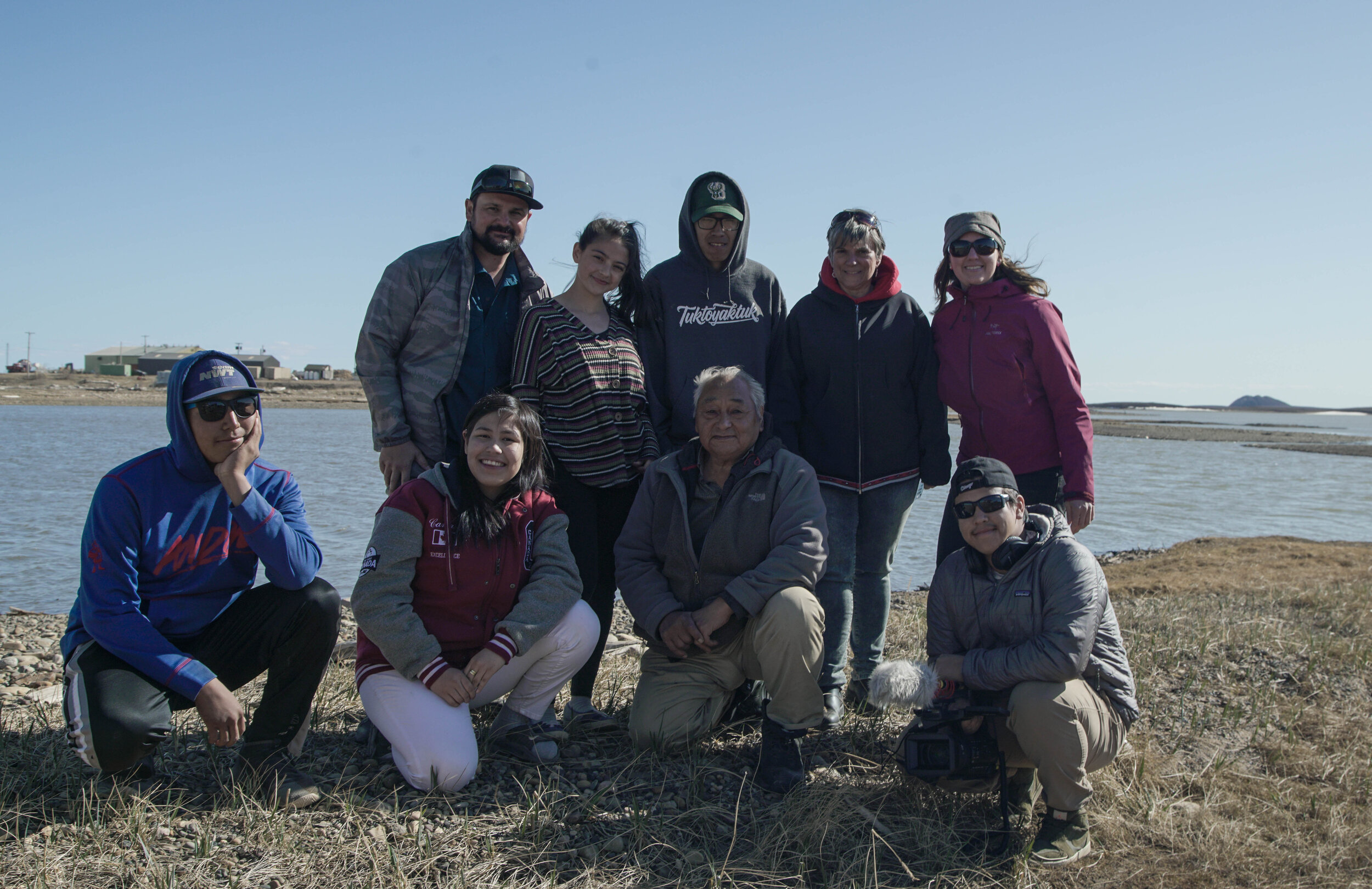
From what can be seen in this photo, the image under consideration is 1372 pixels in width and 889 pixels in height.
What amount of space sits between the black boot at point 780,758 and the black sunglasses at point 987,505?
1056 millimetres

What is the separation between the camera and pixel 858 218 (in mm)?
4102

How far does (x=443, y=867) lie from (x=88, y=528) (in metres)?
1.61

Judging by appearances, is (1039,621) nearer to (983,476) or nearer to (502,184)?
(983,476)

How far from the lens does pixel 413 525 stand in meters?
3.38

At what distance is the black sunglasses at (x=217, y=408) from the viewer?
312 centimetres

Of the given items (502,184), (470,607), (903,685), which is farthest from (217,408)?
(903,685)

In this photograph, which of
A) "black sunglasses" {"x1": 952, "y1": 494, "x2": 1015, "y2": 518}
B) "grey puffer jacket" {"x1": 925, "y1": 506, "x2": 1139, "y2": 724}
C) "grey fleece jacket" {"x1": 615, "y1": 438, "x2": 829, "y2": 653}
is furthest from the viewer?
"grey fleece jacket" {"x1": 615, "y1": 438, "x2": 829, "y2": 653}

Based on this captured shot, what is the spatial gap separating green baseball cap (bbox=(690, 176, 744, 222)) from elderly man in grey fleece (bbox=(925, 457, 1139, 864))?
1.61 metres

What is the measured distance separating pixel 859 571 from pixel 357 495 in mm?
13522

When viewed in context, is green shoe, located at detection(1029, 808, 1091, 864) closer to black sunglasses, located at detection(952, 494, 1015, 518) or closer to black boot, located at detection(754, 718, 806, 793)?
black boot, located at detection(754, 718, 806, 793)

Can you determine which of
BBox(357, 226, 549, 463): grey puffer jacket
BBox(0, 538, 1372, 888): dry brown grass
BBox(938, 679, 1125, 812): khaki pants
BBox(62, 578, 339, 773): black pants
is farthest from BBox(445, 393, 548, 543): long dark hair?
BBox(938, 679, 1125, 812): khaki pants

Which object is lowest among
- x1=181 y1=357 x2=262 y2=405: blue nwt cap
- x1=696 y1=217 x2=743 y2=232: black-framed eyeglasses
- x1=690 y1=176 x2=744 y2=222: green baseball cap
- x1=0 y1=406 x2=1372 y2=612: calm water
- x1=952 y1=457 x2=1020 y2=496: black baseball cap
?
x1=0 y1=406 x2=1372 y2=612: calm water

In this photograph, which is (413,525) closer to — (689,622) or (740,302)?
(689,622)

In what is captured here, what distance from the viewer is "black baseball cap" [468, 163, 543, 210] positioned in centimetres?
404
